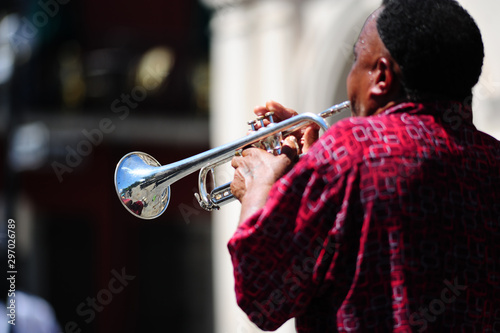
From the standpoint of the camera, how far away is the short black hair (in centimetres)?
214

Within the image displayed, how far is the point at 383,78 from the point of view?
2227 mm

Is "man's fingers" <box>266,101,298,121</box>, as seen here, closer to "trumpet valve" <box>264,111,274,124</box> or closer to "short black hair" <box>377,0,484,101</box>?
"trumpet valve" <box>264,111,274,124</box>

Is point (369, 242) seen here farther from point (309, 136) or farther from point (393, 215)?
point (309, 136)

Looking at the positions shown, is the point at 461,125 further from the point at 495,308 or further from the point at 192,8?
the point at 192,8

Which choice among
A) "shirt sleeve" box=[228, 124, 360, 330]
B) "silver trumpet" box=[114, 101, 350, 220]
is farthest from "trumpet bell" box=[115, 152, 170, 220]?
"shirt sleeve" box=[228, 124, 360, 330]

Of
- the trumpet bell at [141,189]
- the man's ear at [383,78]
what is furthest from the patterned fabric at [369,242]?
the trumpet bell at [141,189]

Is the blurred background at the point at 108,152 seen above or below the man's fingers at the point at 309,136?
above

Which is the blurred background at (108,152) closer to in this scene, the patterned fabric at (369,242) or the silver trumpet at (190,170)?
the silver trumpet at (190,170)

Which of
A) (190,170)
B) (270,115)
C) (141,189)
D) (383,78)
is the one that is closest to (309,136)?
(270,115)

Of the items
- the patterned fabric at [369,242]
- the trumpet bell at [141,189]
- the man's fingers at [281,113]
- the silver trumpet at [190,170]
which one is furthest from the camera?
the trumpet bell at [141,189]

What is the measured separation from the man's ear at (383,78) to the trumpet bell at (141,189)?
4.14 feet

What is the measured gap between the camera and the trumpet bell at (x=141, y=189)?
3201 millimetres

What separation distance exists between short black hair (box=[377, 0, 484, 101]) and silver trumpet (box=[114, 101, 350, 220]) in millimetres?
588

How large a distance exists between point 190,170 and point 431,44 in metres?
1.25
